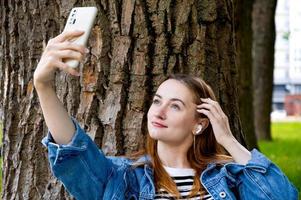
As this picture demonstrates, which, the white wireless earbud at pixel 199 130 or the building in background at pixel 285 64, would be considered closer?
the white wireless earbud at pixel 199 130

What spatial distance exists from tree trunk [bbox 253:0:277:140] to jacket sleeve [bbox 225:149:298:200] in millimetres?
9317

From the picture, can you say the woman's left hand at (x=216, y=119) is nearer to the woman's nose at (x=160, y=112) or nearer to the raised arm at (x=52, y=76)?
the woman's nose at (x=160, y=112)

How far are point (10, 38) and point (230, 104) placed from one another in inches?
44.6

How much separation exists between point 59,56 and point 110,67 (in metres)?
0.87

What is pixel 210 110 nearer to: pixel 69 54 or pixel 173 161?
pixel 173 161

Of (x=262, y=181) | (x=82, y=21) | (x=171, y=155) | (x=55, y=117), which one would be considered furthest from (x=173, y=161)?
(x=82, y=21)

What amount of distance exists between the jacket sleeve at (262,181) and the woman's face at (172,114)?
264 mm

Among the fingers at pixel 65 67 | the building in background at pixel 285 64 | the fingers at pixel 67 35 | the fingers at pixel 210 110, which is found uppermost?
the fingers at pixel 67 35

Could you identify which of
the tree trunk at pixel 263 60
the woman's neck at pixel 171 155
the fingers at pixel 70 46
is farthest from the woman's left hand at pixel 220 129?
the tree trunk at pixel 263 60

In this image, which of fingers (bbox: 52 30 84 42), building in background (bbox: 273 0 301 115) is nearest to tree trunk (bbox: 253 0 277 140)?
fingers (bbox: 52 30 84 42)

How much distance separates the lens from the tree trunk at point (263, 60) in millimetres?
12219

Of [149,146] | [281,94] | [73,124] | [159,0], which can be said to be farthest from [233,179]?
[281,94]

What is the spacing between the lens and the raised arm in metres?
2.63

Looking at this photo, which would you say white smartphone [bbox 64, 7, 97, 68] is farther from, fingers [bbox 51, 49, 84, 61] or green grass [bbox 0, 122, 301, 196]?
green grass [bbox 0, 122, 301, 196]
